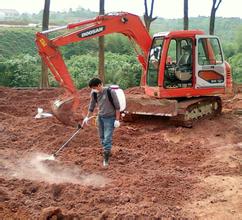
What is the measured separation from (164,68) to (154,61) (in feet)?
1.53

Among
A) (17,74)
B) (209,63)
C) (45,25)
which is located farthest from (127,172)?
(17,74)

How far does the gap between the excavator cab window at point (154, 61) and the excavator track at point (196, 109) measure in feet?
3.21

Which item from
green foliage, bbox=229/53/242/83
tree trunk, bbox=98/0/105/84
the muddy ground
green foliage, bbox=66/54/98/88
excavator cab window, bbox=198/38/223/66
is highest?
excavator cab window, bbox=198/38/223/66

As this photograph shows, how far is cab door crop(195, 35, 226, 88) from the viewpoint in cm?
1323

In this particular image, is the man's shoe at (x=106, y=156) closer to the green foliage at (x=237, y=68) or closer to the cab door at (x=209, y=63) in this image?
the cab door at (x=209, y=63)

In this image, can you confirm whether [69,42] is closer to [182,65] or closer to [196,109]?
[182,65]

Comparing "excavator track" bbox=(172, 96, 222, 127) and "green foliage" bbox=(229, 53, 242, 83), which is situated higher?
"excavator track" bbox=(172, 96, 222, 127)

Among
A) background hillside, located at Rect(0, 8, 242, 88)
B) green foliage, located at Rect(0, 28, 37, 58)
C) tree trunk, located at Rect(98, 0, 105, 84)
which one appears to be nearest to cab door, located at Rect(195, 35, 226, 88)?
tree trunk, located at Rect(98, 0, 105, 84)

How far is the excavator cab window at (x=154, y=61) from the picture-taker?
13.2 m

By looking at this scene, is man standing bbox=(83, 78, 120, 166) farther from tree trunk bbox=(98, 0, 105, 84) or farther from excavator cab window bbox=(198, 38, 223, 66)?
tree trunk bbox=(98, 0, 105, 84)

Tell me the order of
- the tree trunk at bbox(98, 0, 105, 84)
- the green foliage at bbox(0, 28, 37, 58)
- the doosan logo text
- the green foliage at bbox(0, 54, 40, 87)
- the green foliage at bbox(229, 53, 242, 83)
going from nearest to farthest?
the doosan logo text < the tree trunk at bbox(98, 0, 105, 84) < the green foliage at bbox(0, 54, 40, 87) < the green foliage at bbox(229, 53, 242, 83) < the green foliage at bbox(0, 28, 37, 58)

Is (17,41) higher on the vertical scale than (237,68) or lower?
higher

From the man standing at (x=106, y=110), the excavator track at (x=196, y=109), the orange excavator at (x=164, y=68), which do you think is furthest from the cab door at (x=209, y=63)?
the man standing at (x=106, y=110)

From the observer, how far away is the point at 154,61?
13.3 metres
